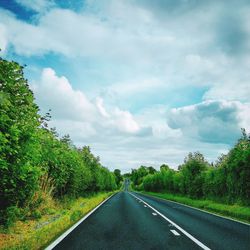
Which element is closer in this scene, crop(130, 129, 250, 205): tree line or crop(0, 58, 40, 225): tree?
crop(0, 58, 40, 225): tree

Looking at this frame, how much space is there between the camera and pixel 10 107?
27.9 ft

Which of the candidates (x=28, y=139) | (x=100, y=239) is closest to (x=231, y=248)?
(x=100, y=239)

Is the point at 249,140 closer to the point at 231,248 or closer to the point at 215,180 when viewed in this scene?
the point at 215,180

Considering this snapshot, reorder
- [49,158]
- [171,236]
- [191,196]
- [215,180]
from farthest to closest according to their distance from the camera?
[191,196], [215,180], [49,158], [171,236]

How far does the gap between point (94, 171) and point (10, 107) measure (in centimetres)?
4133

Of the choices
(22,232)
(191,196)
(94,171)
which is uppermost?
(94,171)

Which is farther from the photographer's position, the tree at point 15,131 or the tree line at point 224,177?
the tree line at point 224,177

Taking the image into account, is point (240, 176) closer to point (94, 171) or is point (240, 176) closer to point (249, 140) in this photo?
point (249, 140)

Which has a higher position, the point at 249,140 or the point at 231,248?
the point at 249,140

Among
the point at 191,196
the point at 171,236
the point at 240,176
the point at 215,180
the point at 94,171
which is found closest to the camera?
the point at 171,236

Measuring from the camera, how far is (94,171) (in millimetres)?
49156

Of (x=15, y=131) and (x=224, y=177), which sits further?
(x=224, y=177)

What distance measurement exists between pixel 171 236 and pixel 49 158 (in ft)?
27.5

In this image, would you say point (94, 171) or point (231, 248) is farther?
point (94, 171)
